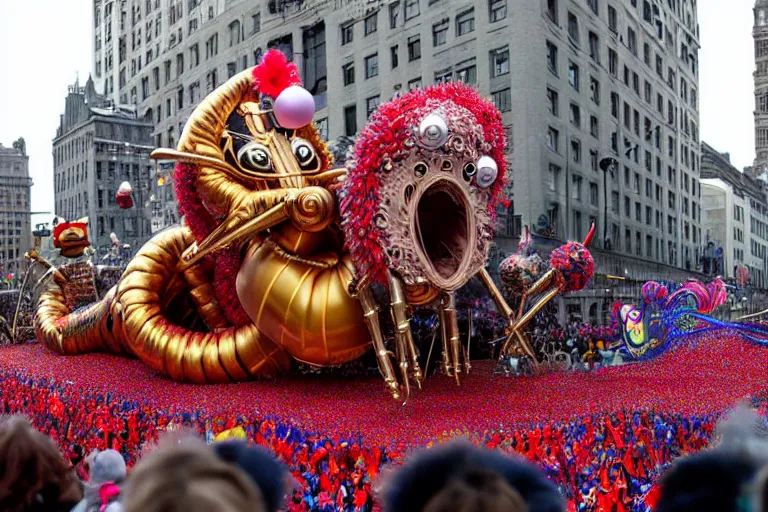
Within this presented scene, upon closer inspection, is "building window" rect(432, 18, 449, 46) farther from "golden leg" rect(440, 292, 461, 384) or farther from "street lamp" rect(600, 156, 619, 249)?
"golden leg" rect(440, 292, 461, 384)

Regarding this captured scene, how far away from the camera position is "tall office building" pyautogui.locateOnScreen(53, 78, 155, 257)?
26.0 meters

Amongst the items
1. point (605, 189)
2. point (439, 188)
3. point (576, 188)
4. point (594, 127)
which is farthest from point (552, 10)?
point (439, 188)

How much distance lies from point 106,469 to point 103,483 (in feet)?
0.19

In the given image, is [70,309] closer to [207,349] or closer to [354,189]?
[207,349]

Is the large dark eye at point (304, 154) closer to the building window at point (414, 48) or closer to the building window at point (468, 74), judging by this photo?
the building window at point (468, 74)

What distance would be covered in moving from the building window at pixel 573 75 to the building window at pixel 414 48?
256 cm

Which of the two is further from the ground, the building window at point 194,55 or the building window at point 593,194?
the building window at point 194,55

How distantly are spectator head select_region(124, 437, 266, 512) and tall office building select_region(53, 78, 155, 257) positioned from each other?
2435 cm

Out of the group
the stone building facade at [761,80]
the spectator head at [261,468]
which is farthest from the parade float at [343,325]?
the stone building facade at [761,80]

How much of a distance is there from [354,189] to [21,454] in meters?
4.68

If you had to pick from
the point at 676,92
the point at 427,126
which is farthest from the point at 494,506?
the point at 676,92

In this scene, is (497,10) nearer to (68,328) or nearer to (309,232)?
(309,232)

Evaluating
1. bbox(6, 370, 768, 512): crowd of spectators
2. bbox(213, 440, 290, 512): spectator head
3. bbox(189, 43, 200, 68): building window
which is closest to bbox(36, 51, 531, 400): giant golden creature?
bbox(6, 370, 768, 512): crowd of spectators

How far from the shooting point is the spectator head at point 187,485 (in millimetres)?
1248
